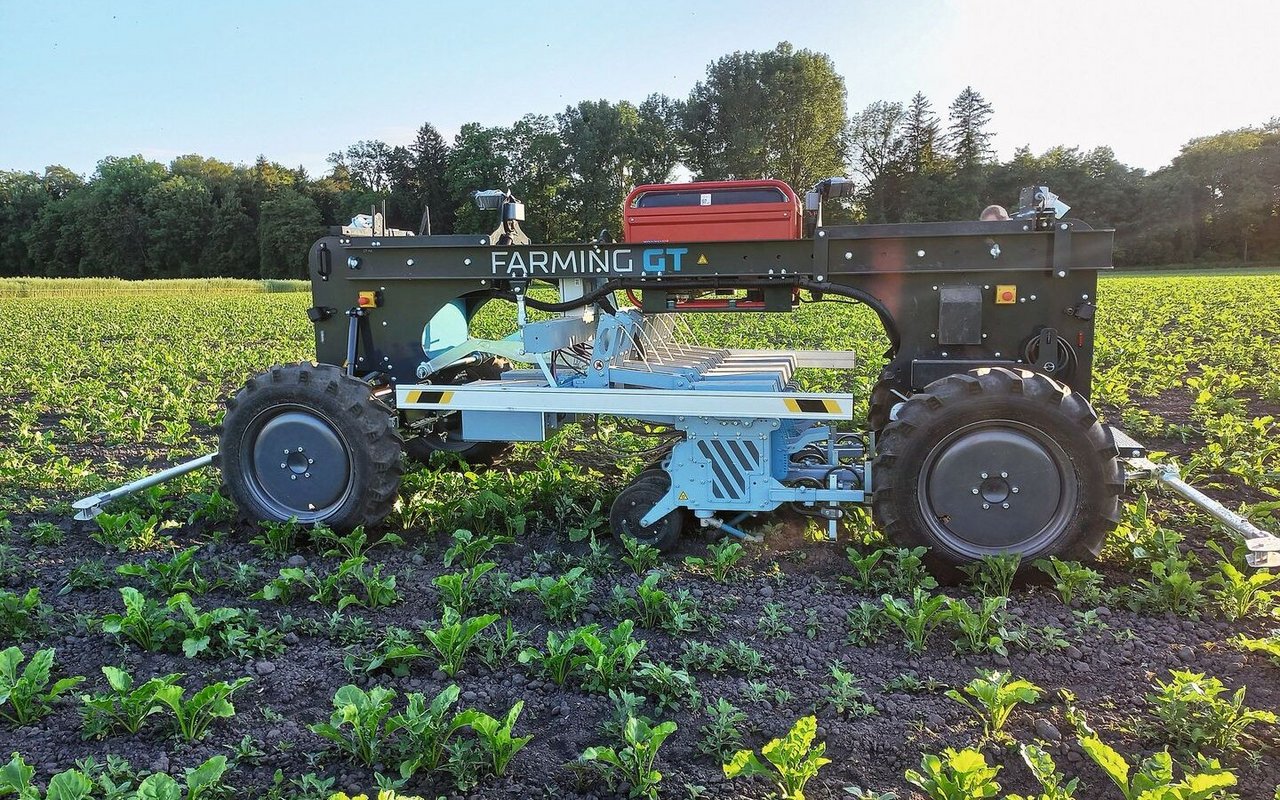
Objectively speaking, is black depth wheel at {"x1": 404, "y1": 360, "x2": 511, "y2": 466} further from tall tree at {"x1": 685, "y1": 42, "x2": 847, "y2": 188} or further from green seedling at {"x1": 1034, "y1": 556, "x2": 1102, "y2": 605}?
tall tree at {"x1": 685, "y1": 42, "x2": 847, "y2": 188}

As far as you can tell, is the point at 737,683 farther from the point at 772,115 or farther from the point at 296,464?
the point at 772,115

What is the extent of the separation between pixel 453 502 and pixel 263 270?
65693mm

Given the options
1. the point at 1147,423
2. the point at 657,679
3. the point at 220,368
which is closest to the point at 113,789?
the point at 657,679

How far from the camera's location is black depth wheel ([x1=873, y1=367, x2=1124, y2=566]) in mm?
4164

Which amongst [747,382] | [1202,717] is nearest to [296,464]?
[747,382]

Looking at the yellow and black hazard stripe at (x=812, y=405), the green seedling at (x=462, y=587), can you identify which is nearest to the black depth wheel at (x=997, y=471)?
the yellow and black hazard stripe at (x=812, y=405)

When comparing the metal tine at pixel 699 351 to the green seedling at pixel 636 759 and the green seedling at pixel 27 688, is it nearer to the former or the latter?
the green seedling at pixel 636 759

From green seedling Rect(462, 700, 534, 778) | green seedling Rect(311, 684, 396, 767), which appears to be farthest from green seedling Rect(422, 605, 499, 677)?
green seedling Rect(462, 700, 534, 778)

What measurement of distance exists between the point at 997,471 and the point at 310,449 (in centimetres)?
384

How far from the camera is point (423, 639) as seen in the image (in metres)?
3.82

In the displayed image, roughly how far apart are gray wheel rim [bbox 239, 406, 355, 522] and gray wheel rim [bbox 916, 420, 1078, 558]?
333 cm

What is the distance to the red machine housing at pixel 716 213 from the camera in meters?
4.93

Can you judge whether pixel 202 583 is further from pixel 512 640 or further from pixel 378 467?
pixel 512 640

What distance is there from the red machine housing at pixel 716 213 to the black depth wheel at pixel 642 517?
1.45 m
